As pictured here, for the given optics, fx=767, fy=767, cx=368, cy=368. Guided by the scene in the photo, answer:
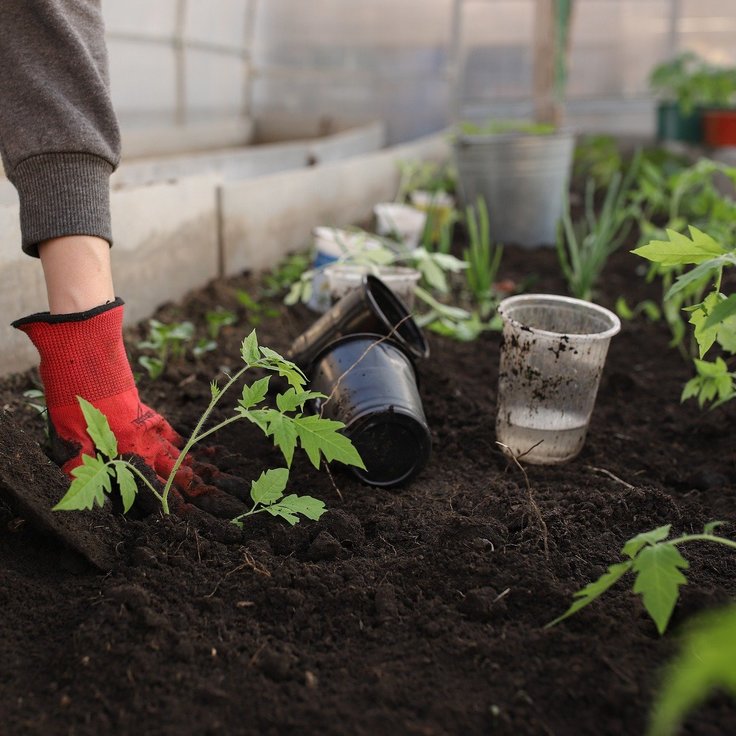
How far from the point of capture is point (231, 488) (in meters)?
1.44

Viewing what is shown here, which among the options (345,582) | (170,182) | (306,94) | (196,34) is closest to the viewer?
(345,582)

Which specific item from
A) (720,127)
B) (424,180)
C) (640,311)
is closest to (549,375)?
(640,311)

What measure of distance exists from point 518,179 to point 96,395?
262cm

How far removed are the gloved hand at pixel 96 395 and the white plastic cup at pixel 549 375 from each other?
24.6 inches

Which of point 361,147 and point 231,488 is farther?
point 361,147

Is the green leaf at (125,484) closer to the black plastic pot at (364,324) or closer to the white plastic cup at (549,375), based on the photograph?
the black plastic pot at (364,324)

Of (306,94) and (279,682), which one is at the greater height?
(306,94)

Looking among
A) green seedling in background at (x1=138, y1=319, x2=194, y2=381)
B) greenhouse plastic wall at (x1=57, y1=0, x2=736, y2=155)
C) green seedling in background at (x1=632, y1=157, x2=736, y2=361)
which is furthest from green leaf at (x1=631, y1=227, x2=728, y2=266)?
greenhouse plastic wall at (x1=57, y1=0, x2=736, y2=155)

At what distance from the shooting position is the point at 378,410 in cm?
147

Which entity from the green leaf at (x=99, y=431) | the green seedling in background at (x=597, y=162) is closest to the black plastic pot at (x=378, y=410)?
the green leaf at (x=99, y=431)

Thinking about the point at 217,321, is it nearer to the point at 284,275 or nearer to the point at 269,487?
the point at 284,275

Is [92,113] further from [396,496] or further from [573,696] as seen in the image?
[573,696]

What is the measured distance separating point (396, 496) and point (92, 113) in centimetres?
92

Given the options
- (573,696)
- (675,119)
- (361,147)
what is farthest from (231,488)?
(675,119)
